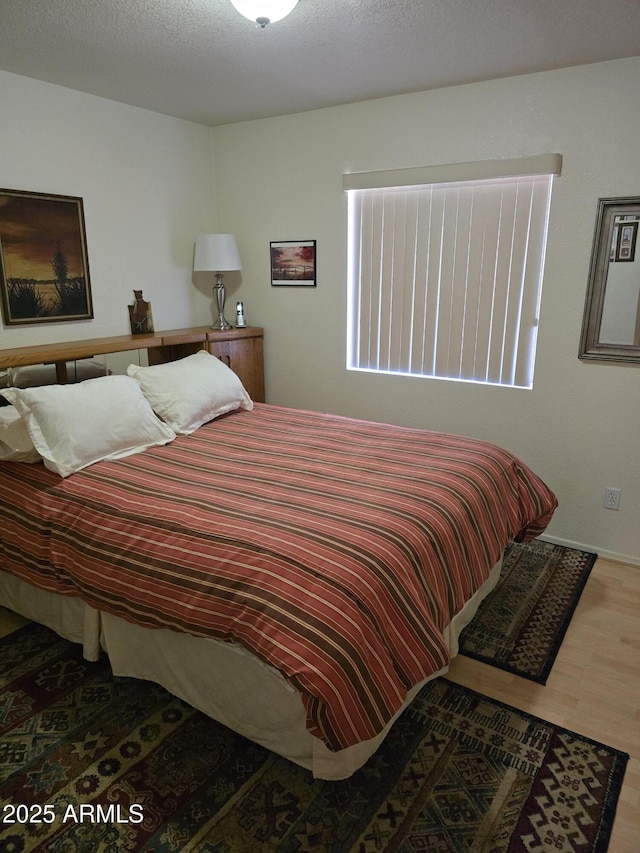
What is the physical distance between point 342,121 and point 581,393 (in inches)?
84.1

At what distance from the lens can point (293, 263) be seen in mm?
3811

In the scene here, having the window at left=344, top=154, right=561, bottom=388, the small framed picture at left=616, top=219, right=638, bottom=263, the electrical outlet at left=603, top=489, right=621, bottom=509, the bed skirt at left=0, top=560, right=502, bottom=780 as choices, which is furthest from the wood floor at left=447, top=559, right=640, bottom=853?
the small framed picture at left=616, top=219, right=638, bottom=263

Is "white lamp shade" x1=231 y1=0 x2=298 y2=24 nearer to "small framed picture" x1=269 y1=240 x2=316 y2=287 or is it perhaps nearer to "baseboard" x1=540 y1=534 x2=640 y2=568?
"small framed picture" x1=269 y1=240 x2=316 y2=287

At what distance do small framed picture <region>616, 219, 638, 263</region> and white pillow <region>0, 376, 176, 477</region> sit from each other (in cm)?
241

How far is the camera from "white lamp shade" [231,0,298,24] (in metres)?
1.76

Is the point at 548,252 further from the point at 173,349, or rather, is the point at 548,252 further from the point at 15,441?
the point at 15,441

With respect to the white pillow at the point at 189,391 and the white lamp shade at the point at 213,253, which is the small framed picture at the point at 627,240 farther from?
the white lamp shade at the point at 213,253

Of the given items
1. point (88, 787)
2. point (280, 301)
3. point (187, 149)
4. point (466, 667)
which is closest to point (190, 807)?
point (88, 787)

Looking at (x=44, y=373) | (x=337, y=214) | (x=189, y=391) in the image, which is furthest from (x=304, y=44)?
(x=44, y=373)

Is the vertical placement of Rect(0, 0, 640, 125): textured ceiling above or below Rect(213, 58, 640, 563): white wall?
above

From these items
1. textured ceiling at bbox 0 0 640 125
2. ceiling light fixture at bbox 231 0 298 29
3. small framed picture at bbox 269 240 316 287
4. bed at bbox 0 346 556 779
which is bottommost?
bed at bbox 0 346 556 779

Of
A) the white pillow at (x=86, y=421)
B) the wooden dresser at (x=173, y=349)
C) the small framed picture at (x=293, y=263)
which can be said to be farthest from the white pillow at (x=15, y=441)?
the small framed picture at (x=293, y=263)

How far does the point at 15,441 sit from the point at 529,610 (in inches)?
93.5

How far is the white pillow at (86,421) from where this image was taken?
7.68 ft
